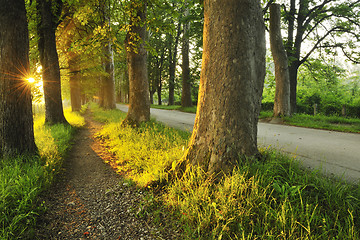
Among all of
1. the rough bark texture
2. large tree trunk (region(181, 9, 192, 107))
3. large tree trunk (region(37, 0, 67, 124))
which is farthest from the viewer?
large tree trunk (region(181, 9, 192, 107))

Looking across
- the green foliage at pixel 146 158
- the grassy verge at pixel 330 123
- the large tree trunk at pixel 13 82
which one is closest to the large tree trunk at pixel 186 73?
the grassy verge at pixel 330 123

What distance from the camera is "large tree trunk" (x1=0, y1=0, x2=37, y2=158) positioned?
13.2ft

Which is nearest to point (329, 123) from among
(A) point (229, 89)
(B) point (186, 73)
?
(A) point (229, 89)

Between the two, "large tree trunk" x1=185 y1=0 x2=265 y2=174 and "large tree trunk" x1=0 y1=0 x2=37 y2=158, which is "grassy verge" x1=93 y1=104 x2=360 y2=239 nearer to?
"large tree trunk" x1=185 y1=0 x2=265 y2=174

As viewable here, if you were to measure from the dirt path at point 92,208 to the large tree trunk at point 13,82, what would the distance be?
1186mm

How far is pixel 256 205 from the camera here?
223 cm

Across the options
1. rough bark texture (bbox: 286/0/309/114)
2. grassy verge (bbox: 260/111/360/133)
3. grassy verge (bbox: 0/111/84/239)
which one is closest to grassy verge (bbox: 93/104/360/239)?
grassy verge (bbox: 0/111/84/239)

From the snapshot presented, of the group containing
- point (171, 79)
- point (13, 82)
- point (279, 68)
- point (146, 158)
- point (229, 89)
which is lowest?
point (146, 158)

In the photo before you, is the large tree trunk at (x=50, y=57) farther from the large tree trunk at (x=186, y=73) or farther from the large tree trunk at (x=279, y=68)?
the large tree trunk at (x=279, y=68)

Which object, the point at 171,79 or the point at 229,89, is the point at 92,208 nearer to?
the point at 229,89

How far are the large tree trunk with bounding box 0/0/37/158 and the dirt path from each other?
3.89 feet

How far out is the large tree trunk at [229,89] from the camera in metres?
2.95

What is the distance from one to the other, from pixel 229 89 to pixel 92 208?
2916mm

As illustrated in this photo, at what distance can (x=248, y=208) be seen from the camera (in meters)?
2.24
